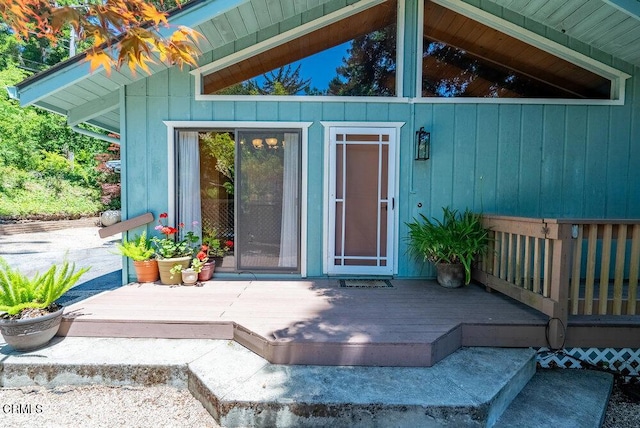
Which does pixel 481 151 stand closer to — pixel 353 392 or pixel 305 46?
pixel 305 46

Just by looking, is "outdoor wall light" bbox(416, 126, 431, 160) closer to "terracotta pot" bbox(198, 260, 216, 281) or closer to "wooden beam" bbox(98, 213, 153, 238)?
"terracotta pot" bbox(198, 260, 216, 281)

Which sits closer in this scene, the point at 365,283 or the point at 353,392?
the point at 353,392

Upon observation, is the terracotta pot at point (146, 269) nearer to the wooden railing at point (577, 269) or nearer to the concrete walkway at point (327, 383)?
the concrete walkway at point (327, 383)

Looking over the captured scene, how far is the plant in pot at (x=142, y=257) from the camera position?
394cm

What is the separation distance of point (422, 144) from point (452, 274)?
62.6 inches

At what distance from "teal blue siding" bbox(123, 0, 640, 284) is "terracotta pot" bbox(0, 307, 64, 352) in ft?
5.80

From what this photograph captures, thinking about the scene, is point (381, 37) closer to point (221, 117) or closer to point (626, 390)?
point (221, 117)

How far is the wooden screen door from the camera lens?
422cm

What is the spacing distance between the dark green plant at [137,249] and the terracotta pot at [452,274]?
347cm

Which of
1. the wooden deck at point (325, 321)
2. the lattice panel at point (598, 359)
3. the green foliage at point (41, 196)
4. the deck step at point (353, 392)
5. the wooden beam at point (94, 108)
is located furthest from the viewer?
the green foliage at point (41, 196)

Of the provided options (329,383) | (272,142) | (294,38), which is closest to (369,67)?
(294,38)

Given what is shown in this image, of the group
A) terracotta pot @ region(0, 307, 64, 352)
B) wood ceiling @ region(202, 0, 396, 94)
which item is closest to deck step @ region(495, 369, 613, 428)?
terracotta pot @ region(0, 307, 64, 352)

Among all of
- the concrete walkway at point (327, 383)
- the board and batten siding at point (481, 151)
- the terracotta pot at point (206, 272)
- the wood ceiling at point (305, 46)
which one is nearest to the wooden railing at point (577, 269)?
the concrete walkway at point (327, 383)

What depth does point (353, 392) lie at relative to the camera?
2127mm
